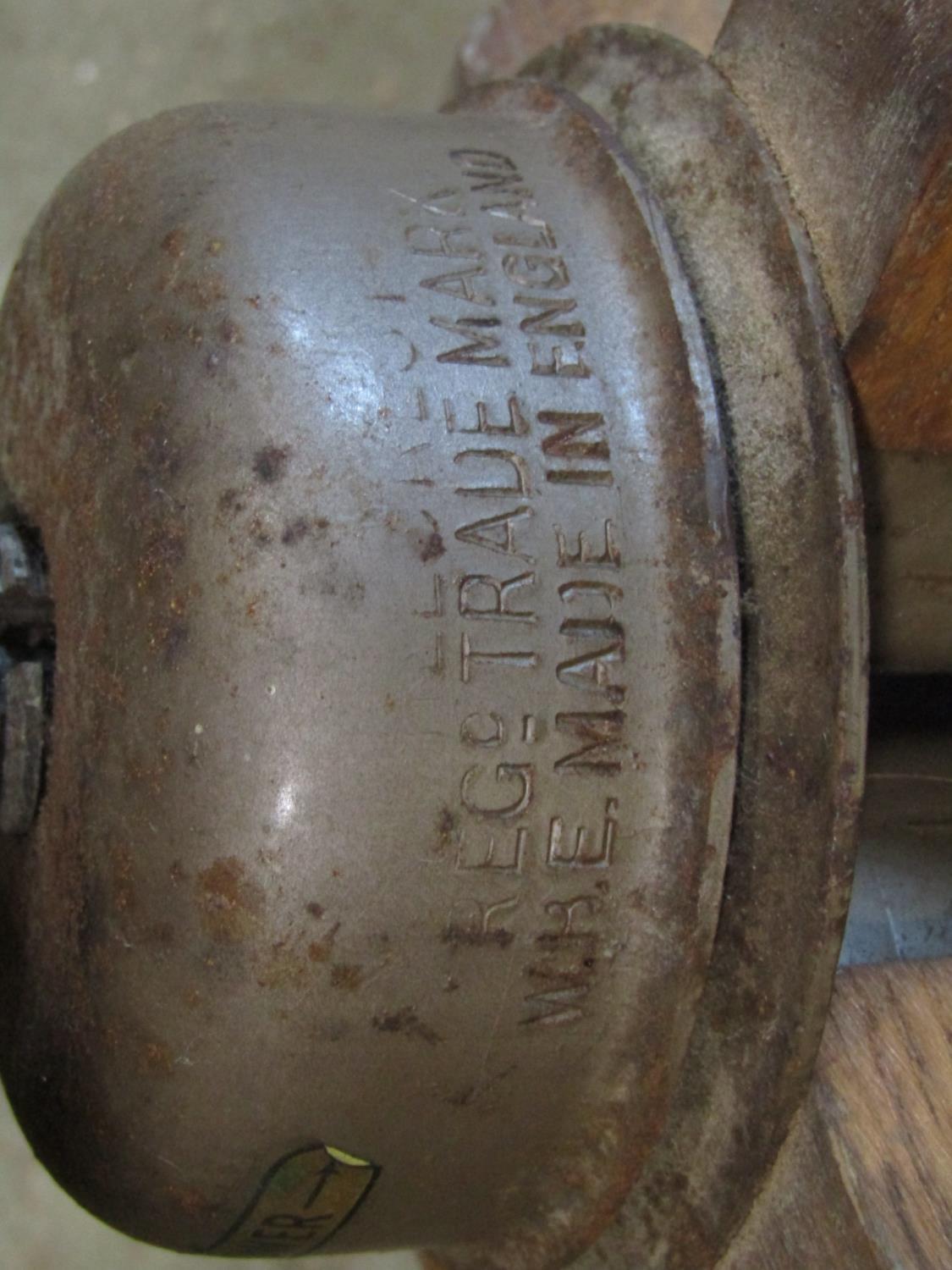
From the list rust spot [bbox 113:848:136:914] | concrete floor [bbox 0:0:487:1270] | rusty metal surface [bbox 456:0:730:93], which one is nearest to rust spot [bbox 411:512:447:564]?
rust spot [bbox 113:848:136:914]

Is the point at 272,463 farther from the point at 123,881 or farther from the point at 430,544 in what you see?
the point at 123,881

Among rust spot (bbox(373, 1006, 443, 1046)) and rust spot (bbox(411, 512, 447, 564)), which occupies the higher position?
rust spot (bbox(411, 512, 447, 564))

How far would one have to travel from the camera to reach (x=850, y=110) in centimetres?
91

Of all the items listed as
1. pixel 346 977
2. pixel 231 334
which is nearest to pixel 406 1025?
pixel 346 977

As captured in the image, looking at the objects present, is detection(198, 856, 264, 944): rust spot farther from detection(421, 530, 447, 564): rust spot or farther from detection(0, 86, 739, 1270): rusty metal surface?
detection(421, 530, 447, 564): rust spot

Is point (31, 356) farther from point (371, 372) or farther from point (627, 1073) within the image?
point (627, 1073)

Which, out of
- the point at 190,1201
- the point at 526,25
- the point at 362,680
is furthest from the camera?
the point at 526,25

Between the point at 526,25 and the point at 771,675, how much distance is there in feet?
3.33

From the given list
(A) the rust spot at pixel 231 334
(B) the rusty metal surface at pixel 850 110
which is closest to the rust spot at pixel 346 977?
(A) the rust spot at pixel 231 334

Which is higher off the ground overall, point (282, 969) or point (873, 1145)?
point (282, 969)

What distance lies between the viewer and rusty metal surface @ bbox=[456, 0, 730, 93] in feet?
4.91

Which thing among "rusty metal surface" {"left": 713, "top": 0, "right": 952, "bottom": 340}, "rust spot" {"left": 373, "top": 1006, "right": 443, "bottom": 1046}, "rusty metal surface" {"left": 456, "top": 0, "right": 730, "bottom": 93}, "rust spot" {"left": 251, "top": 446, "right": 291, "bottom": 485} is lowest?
"rust spot" {"left": 373, "top": 1006, "right": 443, "bottom": 1046}

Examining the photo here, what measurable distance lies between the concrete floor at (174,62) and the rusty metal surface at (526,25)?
0.49m

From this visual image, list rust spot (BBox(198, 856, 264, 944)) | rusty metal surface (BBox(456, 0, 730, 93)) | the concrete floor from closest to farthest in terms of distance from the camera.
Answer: rust spot (BBox(198, 856, 264, 944))
rusty metal surface (BBox(456, 0, 730, 93))
the concrete floor
